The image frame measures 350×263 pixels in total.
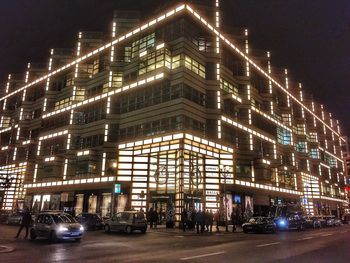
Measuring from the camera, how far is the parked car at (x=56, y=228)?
18.6m

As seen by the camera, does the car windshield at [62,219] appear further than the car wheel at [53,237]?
Yes

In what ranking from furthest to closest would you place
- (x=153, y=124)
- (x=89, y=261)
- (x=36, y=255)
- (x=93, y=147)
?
(x=93, y=147) < (x=153, y=124) < (x=36, y=255) < (x=89, y=261)

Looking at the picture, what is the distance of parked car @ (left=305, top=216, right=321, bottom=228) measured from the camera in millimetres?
38412

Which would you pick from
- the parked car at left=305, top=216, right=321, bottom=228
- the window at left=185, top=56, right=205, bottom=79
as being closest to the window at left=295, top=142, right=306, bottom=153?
the parked car at left=305, top=216, right=321, bottom=228

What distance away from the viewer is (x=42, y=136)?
181ft

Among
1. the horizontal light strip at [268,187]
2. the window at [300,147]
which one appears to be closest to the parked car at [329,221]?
the horizontal light strip at [268,187]

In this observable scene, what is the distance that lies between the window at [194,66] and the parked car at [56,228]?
24657mm

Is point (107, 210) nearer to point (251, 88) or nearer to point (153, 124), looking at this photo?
point (153, 124)

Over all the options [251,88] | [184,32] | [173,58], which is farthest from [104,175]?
[251,88]

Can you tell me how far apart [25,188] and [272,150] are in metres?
41.8

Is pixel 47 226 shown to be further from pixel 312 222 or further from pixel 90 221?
pixel 312 222

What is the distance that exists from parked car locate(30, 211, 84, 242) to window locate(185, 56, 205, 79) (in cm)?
2466

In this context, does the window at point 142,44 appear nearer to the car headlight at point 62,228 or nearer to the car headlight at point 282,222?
the car headlight at point 282,222

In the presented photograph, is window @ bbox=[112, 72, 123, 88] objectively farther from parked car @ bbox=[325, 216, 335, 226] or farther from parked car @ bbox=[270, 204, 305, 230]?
parked car @ bbox=[325, 216, 335, 226]
